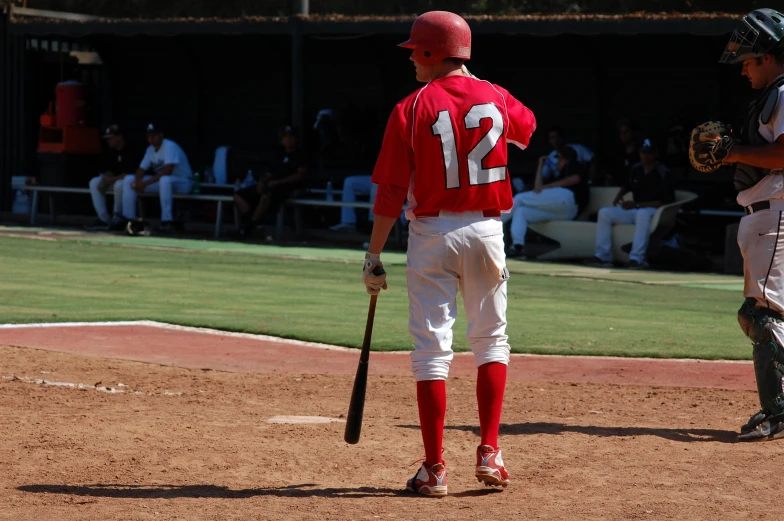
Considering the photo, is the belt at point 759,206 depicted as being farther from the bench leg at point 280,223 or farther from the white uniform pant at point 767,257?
the bench leg at point 280,223

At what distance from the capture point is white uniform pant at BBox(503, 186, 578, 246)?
1585 cm

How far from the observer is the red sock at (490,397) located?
4.87 meters

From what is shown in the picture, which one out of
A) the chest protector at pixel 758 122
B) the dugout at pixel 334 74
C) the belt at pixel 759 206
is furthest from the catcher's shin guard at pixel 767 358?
the dugout at pixel 334 74

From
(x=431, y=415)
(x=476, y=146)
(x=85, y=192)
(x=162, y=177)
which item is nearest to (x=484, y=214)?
(x=476, y=146)

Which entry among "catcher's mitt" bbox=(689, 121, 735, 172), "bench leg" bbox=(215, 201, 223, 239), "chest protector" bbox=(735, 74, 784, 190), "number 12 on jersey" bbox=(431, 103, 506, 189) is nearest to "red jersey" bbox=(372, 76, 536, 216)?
"number 12 on jersey" bbox=(431, 103, 506, 189)

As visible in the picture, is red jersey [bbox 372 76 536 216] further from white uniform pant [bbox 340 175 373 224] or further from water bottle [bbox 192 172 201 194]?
water bottle [bbox 192 172 201 194]

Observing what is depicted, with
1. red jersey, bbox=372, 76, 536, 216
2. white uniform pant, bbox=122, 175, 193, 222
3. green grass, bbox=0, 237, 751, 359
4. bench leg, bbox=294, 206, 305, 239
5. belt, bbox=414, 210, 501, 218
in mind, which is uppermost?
red jersey, bbox=372, 76, 536, 216

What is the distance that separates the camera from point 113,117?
22266mm

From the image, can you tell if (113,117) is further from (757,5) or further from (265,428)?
(265,428)

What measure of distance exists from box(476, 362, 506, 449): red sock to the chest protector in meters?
1.78

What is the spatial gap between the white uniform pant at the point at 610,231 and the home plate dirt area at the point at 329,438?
6830mm

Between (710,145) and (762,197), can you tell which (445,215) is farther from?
(762,197)

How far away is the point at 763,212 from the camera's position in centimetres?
586

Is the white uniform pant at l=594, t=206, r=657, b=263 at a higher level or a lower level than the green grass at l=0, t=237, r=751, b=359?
higher
